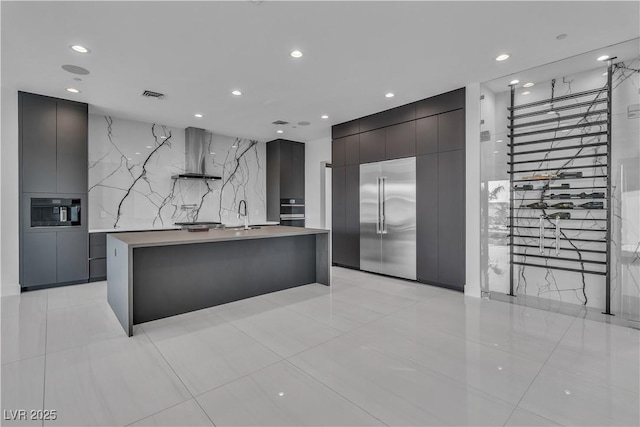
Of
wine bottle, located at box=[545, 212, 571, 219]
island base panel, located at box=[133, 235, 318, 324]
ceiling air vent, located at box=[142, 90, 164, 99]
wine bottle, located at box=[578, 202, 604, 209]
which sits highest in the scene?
ceiling air vent, located at box=[142, 90, 164, 99]

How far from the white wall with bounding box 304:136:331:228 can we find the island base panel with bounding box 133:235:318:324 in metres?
2.78

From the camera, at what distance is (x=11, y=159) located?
4.23 metres

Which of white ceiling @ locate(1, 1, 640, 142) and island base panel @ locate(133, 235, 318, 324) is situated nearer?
white ceiling @ locate(1, 1, 640, 142)

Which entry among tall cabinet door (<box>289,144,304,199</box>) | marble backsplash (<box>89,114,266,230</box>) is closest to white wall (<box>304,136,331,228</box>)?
tall cabinet door (<box>289,144,304,199</box>)

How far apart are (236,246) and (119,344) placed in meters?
1.54

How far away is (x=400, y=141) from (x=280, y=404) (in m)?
4.14

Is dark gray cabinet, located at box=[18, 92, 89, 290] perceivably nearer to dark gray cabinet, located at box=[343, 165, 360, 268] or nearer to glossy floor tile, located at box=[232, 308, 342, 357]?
glossy floor tile, located at box=[232, 308, 342, 357]

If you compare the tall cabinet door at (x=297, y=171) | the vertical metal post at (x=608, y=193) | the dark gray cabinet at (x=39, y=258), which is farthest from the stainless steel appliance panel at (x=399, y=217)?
the dark gray cabinet at (x=39, y=258)

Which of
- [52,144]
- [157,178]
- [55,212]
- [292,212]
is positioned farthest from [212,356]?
[292,212]

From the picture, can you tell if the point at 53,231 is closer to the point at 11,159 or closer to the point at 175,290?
the point at 11,159

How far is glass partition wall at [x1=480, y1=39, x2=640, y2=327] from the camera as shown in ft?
10.7

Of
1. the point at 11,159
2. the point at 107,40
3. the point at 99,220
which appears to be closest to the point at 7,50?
the point at 107,40

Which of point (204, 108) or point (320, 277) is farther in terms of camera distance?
point (204, 108)

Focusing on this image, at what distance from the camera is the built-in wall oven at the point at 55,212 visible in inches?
173
